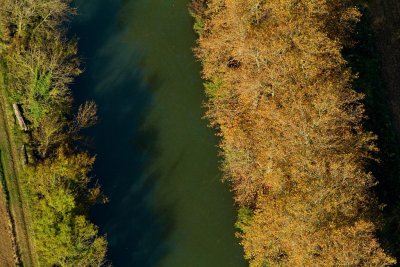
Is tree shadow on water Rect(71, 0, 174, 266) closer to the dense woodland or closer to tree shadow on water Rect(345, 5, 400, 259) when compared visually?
the dense woodland

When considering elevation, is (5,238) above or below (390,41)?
below

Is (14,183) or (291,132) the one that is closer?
(291,132)

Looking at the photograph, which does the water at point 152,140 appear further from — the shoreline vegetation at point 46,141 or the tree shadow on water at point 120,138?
the shoreline vegetation at point 46,141

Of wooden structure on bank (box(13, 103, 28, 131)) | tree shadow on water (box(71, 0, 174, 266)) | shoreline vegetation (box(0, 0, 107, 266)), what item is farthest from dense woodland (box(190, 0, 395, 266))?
wooden structure on bank (box(13, 103, 28, 131))

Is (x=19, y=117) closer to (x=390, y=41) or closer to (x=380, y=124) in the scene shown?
(x=380, y=124)

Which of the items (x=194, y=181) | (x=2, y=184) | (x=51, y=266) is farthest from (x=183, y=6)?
(x=51, y=266)

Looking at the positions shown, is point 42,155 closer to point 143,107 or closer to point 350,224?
point 143,107

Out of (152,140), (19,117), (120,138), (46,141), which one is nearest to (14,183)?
(46,141)
